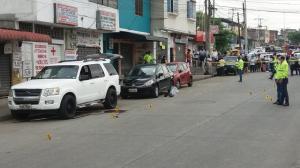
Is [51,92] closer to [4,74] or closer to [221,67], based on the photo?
[4,74]

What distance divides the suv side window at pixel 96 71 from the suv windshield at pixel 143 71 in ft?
17.2

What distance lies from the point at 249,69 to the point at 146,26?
16.4m

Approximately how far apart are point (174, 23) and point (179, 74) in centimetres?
1439

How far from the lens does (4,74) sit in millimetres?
22953

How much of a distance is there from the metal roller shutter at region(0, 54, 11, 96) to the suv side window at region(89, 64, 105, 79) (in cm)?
607

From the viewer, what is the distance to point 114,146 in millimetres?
10508

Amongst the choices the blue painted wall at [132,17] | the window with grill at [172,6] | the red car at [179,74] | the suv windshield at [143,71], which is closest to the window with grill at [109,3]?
the blue painted wall at [132,17]

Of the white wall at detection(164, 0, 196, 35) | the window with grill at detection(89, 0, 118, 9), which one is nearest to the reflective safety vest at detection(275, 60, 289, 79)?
the window with grill at detection(89, 0, 118, 9)

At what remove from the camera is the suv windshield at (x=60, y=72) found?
16969 millimetres

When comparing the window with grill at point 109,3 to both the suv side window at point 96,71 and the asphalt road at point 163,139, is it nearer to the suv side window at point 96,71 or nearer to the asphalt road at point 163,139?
the suv side window at point 96,71

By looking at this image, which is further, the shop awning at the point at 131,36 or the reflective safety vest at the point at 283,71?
the shop awning at the point at 131,36

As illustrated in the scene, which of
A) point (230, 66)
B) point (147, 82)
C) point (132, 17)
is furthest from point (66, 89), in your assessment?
point (230, 66)

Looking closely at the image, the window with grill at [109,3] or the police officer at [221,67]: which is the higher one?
the window with grill at [109,3]

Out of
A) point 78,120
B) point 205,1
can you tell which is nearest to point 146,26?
point 205,1
